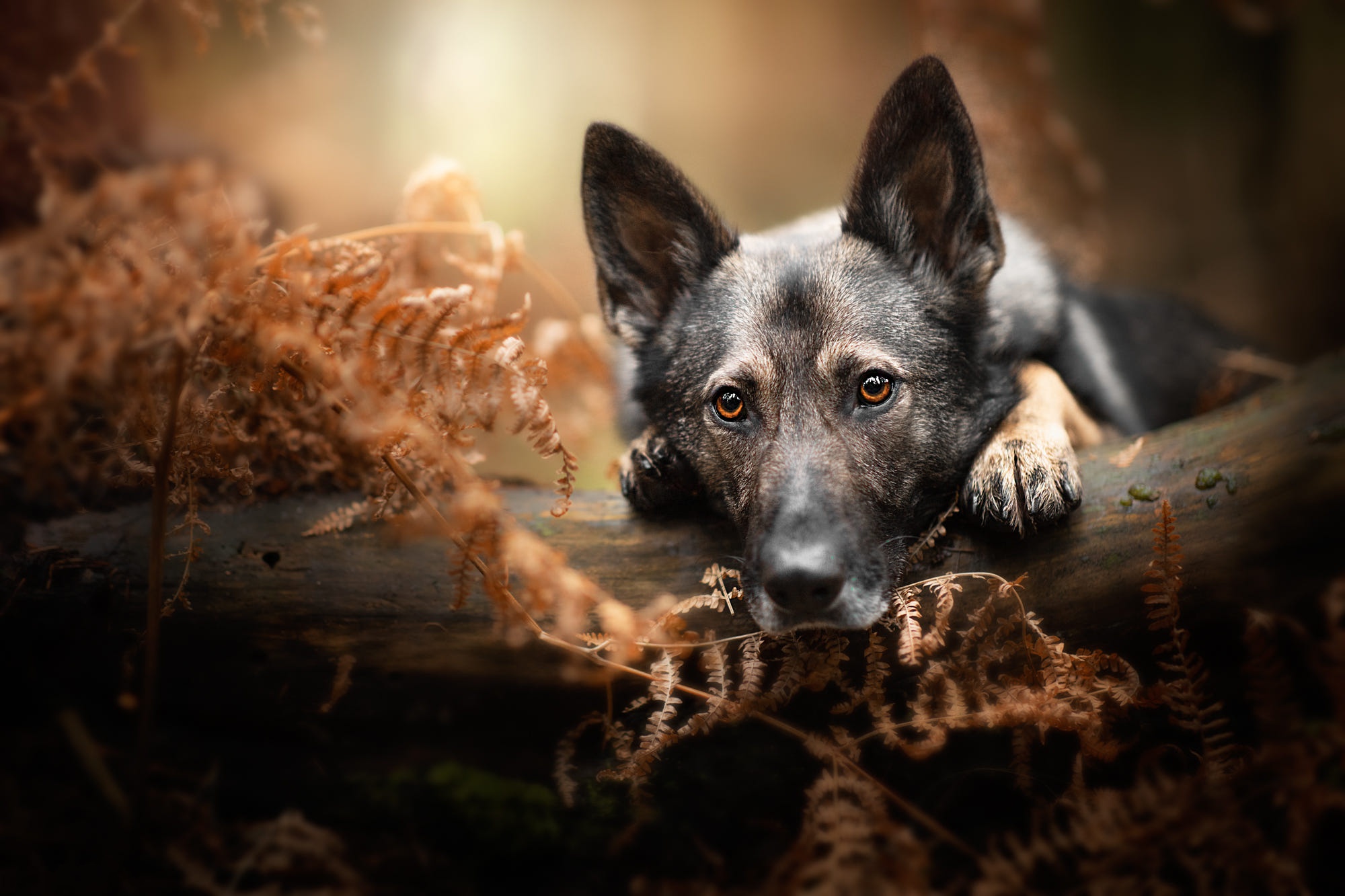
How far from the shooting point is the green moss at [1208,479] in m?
2.53

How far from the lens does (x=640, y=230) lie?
339cm

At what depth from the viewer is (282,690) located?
2814 mm

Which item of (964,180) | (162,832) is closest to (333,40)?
(964,180)

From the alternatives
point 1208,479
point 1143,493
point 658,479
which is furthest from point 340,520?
point 1208,479

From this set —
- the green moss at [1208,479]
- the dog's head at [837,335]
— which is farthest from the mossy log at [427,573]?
the dog's head at [837,335]

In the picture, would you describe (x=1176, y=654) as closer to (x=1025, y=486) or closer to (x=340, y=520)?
(x=1025, y=486)

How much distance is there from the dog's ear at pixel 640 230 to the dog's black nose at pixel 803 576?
4.99 feet

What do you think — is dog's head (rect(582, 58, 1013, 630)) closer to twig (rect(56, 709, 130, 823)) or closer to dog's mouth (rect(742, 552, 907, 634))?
dog's mouth (rect(742, 552, 907, 634))

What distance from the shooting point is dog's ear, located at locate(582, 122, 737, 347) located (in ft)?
10.4

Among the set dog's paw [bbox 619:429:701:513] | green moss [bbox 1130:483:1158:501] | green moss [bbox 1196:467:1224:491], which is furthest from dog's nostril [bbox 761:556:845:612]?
green moss [bbox 1196:467:1224:491]

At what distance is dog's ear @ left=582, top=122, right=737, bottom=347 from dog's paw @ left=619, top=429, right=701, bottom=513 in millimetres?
657

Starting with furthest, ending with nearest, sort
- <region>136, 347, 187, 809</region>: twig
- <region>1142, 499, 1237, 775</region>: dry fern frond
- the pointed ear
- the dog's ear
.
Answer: the dog's ear
the pointed ear
<region>1142, 499, 1237, 775</region>: dry fern frond
<region>136, 347, 187, 809</region>: twig

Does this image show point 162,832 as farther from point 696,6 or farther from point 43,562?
point 696,6

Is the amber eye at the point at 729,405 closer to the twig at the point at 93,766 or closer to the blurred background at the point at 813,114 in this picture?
the blurred background at the point at 813,114
